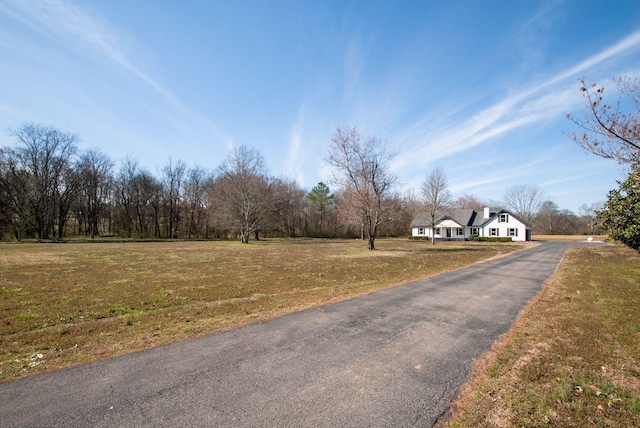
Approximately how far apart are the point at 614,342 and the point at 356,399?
4777 millimetres

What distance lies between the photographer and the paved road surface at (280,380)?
2.93 metres

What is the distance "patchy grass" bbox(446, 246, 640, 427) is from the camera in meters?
2.98

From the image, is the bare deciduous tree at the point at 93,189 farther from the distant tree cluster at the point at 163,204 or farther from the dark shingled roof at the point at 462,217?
the dark shingled roof at the point at 462,217

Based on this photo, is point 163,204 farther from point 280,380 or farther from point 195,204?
point 280,380

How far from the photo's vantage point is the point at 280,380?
3.63 m

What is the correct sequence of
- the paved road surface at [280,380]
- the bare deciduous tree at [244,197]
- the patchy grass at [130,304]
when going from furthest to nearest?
the bare deciduous tree at [244,197], the patchy grass at [130,304], the paved road surface at [280,380]

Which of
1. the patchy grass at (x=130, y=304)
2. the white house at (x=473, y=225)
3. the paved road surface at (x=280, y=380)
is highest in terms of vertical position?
the white house at (x=473, y=225)

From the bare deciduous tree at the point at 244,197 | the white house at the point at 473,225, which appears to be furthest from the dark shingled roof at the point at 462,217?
the bare deciduous tree at the point at 244,197

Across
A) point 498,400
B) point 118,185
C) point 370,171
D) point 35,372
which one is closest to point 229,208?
point 370,171

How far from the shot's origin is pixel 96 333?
5473 mm

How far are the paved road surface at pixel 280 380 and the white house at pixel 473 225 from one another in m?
45.8

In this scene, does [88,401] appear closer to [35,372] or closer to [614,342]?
[35,372]

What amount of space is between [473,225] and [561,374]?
54.1 metres

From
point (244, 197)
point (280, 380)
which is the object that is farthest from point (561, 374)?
point (244, 197)
